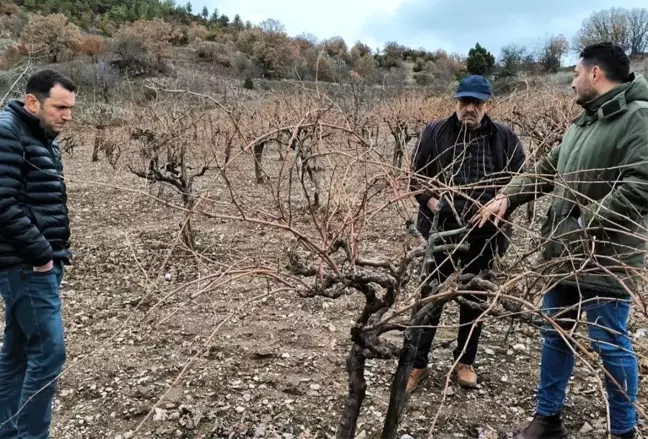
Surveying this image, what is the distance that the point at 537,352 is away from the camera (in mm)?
3607

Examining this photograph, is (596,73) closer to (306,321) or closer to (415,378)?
(415,378)

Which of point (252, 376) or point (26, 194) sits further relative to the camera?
point (252, 376)

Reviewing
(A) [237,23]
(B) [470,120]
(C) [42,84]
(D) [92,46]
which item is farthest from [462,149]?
(A) [237,23]

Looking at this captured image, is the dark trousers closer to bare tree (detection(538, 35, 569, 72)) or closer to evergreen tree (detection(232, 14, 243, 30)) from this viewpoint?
bare tree (detection(538, 35, 569, 72))

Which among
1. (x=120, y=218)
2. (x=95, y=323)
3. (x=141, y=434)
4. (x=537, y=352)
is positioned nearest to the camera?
(x=141, y=434)

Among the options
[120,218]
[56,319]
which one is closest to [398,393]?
[56,319]

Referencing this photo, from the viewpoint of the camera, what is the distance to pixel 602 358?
2.06 metres

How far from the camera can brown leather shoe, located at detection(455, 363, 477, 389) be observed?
3.02 metres

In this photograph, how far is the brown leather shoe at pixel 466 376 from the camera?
3.02 metres

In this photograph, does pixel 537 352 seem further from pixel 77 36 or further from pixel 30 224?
pixel 77 36

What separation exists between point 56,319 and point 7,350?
1.04ft

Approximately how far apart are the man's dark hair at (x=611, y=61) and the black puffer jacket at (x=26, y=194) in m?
2.31

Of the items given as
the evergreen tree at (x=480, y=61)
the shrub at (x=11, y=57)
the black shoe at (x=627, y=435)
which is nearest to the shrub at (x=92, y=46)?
the shrub at (x=11, y=57)

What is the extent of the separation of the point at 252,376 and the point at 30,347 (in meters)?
1.45
